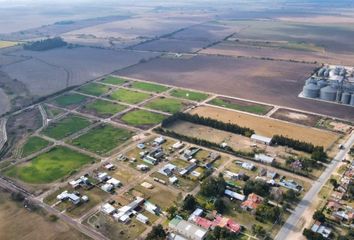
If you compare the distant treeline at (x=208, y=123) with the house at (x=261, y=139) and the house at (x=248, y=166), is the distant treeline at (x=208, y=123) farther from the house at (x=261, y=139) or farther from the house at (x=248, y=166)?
the house at (x=248, y=166)

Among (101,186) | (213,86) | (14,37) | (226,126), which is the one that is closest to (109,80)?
(213,86)

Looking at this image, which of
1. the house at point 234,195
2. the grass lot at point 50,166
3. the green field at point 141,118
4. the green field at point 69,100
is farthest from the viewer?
the green field at point 69,100

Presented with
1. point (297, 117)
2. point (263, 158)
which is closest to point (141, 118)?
point (263, 158)

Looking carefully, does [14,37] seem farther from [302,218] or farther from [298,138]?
[302,218]

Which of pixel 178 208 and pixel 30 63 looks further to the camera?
pixel 30 63

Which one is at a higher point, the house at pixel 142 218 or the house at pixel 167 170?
the house at pixel 167 170

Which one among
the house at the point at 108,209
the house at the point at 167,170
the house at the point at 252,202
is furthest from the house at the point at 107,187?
the house at the point at 252,202

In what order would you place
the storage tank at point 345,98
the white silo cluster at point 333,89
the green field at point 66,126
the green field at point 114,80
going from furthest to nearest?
the green field at point 114,80 → the white silo cluster at point 333,89 → the storage tank at point 345,98 → the green field at point 66,126
